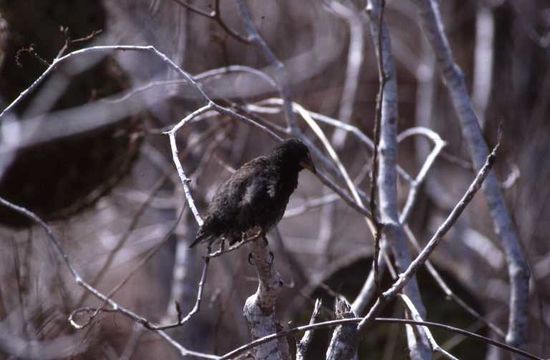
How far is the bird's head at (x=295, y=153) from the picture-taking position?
11.2 feet

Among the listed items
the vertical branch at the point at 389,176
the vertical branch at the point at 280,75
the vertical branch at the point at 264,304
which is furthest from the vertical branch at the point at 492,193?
the vertical branch at the point at 264,304

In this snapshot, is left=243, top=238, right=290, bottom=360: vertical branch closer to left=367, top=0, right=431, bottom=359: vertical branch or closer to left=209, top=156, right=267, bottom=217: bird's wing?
left=209, top=156, right=267, bottom=217: bird's wing

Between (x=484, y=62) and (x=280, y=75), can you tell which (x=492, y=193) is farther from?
(x=484, y=62)

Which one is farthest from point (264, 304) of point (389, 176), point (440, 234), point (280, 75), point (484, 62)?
point (484, 62)

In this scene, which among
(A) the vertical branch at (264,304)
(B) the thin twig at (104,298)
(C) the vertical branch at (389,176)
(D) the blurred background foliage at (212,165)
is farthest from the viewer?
(D) the blurred background foliage at (212,165)

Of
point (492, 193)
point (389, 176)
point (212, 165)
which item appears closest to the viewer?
point (389, 176)

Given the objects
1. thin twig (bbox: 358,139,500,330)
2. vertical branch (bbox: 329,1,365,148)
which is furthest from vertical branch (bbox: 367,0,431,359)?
vertical branch (bbox: 329,1,365,148)

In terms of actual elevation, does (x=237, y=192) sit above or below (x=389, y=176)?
above

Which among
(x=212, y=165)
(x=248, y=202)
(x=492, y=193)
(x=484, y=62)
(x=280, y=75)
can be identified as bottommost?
(x=212, y=165)

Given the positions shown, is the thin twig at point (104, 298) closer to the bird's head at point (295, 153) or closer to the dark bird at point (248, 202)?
the dark bird at point (248, 202)

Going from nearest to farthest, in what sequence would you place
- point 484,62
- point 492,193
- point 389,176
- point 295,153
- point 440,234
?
point 440,234, point 295,153, point 389,176, point 492,193, point 484,62

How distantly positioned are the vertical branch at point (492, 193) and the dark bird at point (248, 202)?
103 centimetres

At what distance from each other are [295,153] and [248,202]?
43 cm

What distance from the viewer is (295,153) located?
11.3ft
